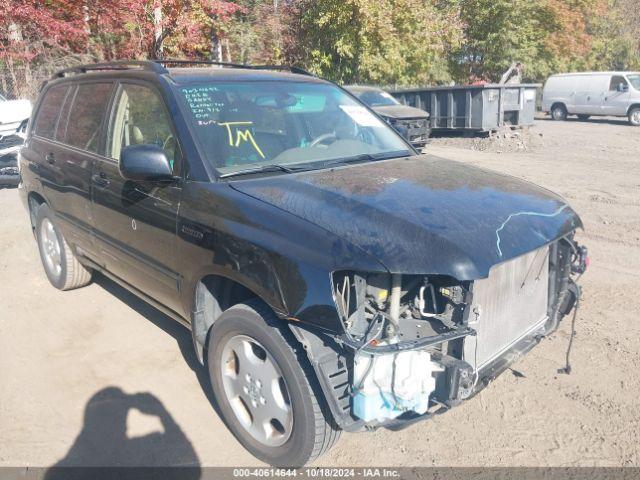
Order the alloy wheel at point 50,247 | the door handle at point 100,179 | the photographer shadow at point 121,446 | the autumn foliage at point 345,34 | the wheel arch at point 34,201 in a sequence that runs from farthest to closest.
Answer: the autumn foliage at point 345,34
the wheel arch at point 34,201
the alloy wheel at point 50,247
the door handle at point 100,179
the photographer shadow at point 121,446

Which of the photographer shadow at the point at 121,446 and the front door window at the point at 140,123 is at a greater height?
the front door window at the point at 140,123

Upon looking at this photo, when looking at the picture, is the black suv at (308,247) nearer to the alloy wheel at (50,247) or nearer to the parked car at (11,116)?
the alloy wheel at (50,247)

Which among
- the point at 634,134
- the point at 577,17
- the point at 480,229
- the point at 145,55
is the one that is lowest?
the point at 634,134

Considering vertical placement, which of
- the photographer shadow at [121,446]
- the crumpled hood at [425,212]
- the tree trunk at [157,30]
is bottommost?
the photographer shadow at [121,446]

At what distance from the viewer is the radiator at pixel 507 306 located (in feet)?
8.82

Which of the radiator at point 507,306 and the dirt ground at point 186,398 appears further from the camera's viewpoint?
the dirt ground at point 186,398

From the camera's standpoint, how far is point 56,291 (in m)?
5.43

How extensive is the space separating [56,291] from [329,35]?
17921 mm

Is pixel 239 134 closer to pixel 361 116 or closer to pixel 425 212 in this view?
pixel 361 116

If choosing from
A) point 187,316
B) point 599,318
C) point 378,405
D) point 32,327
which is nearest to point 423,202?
point 378,405

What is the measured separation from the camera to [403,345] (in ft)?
7.95

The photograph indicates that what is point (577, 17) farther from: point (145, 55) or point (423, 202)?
point (423, 202)

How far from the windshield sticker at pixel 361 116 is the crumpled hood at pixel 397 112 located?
30.9 feet

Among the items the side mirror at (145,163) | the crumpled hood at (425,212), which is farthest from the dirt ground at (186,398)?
the side mirror at (145,163)
